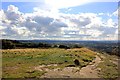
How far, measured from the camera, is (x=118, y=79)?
10.9 meters

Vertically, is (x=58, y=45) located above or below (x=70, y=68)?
above

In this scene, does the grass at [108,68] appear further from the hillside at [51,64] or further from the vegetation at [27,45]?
the vegetation at [27,45]

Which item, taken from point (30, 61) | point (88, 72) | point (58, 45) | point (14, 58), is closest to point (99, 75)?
point (88, 72)

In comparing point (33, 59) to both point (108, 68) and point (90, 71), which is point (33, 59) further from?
point (108, 68)

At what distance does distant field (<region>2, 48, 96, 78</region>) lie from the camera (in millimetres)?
10422

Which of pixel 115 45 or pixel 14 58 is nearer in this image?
pixel 14 58

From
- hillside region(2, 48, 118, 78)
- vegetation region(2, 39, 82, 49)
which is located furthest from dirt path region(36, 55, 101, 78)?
vegetation region(2, 39, 82, 49)

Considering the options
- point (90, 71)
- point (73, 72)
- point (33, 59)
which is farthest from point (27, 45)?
point (90, 71)

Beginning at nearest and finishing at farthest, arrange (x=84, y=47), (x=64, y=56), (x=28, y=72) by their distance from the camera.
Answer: (x=28, y=72) → (x=64, y=56) → (x=84, y=47)

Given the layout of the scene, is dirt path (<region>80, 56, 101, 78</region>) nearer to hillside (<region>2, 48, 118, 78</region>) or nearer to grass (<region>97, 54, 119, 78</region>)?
hillside (<region>2, 48, 118, 78</region>)

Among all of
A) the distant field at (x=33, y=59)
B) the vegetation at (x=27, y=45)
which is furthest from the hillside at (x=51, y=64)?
the vegetation at (x=27, y=45)

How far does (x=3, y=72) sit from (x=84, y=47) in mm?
3916

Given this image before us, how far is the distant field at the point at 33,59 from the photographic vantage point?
34.2ft

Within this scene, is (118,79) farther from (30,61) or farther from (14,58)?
(14,58)
